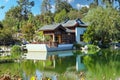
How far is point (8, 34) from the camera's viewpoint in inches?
1312

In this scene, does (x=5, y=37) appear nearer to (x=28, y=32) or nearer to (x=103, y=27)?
(x=28, y=32)

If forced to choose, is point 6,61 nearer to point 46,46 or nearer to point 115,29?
point 46,46

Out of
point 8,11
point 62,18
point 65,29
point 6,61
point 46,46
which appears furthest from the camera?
point 8,11

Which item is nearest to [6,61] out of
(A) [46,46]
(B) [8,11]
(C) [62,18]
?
(A) [46,46]

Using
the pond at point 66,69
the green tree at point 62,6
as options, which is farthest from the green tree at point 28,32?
the green tree at point 62,6

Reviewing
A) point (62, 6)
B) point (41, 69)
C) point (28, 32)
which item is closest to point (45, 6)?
point (62, 6)

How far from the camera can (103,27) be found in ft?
106

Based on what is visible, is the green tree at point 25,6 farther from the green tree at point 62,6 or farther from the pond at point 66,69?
the pond at point 66,69

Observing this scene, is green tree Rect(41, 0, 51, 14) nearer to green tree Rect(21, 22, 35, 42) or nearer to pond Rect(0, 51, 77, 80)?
green tree Rect(21, 22, 35, 42)

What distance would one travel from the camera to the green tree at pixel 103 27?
32.2 meters

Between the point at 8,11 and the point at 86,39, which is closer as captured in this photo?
the point at 86,39

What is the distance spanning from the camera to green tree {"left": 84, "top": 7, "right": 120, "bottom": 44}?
32219 mm

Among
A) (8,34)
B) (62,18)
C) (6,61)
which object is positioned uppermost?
(62,18)

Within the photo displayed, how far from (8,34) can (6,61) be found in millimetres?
15698
